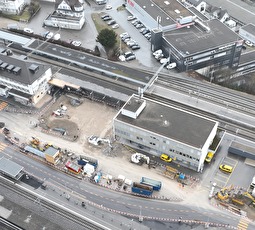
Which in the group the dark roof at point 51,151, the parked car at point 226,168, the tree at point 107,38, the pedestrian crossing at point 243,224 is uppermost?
the tree at point 107,38

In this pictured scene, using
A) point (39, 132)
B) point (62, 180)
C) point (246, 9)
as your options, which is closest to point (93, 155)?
point (62, 180)

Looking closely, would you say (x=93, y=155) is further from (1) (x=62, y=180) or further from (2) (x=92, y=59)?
(2) (x=92, y=59)

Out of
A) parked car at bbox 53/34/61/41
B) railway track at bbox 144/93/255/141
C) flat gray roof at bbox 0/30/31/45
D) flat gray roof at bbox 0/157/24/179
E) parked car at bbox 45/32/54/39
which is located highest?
flat gray roof at bbox 0/30/31/45

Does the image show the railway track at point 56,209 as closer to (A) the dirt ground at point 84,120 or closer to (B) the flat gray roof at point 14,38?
(A) the dirt ground at point 84,120

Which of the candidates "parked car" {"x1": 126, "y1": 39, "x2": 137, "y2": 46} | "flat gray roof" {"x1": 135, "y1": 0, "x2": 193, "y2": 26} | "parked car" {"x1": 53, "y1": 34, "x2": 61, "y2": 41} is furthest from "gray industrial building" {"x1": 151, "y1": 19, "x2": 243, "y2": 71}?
"parked car" {"x1": 53, "y1": 34, "x2": 61, "y2": 41}

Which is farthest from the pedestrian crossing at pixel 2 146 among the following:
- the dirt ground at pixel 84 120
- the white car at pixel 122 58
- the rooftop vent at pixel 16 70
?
the white car at pixel 122 58

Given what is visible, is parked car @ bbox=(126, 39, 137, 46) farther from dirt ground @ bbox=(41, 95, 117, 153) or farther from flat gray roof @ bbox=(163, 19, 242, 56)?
dirt ground @ bbox=(41, 95, 117, 153)
